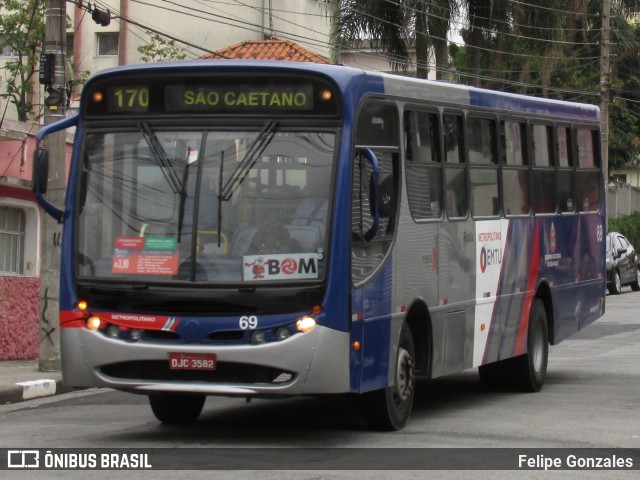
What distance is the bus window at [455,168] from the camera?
1244cm

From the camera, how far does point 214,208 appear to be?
33.2ft

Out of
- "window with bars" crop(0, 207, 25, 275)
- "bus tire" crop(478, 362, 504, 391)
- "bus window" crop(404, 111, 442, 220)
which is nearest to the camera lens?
"bus window" crop(404, 111, 442, 220)

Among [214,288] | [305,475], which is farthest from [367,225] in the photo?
[305,475]

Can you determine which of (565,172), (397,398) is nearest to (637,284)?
(565,172)

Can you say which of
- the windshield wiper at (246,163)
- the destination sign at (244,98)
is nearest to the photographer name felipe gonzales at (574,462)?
the windshield wiper at (246,163)

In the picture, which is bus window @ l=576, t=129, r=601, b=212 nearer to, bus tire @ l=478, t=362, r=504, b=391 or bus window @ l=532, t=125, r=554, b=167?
bus window @ l=532, t=125, r=554, b=167

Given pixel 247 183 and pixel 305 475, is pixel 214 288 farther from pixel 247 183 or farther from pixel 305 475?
pixel 305 475

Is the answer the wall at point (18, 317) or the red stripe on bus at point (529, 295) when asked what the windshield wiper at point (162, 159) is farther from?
the wall at point (18, 317)

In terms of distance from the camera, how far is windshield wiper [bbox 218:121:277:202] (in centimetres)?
1014

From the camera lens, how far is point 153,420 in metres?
12.2

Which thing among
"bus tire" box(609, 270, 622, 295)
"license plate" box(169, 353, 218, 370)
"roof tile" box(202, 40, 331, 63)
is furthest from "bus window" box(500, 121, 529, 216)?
"bus tire" box(609, 270, 622, 295)

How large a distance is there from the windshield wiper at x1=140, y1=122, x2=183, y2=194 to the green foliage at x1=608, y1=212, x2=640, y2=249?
39.9m

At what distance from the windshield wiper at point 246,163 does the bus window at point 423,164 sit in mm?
1679

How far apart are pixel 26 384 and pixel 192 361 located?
17.7ft
